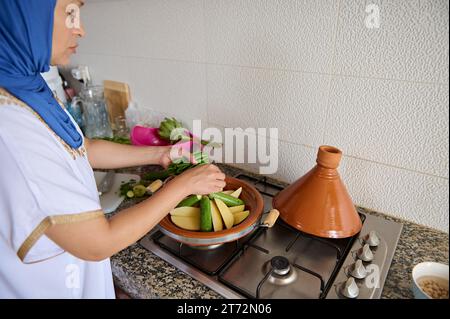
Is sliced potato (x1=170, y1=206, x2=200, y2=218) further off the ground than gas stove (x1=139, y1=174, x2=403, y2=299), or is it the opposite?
sliced potato (x1=170, y1=206, x2=200, y2=218)

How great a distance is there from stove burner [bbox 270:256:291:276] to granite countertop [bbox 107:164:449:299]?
0.46 feet

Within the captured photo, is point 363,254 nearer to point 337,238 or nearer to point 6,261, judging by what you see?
point 337,238

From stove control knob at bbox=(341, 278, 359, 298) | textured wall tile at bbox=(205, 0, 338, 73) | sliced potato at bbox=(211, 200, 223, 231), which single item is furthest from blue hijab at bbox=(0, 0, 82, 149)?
stove control knob at bbox=(341, 278, 359, 298)

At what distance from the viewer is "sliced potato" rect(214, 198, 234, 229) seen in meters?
0.72

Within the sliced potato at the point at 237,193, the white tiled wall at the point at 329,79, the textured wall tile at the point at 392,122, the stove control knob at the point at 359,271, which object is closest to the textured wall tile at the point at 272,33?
the white tiled wall at the point at 329,79

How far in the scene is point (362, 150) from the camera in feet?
2.60

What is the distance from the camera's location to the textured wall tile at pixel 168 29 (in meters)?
0.97

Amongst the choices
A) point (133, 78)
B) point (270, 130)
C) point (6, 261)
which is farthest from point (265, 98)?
point (6, 261)

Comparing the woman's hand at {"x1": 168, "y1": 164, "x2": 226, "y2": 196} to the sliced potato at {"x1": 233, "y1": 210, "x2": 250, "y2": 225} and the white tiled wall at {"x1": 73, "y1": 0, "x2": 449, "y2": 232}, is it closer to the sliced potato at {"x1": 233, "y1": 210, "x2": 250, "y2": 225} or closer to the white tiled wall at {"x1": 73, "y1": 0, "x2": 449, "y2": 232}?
the sliced potato at {"x1": 233, "y1": 210, "x2": 250, "y2": 225}

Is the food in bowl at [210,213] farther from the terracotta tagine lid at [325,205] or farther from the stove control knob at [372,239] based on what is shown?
the stove control knob at [372,239]

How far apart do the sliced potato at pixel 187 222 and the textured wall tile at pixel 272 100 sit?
0.40 m

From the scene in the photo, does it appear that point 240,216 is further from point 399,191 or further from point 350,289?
point 399,191

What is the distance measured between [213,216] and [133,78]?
85 centimetres
